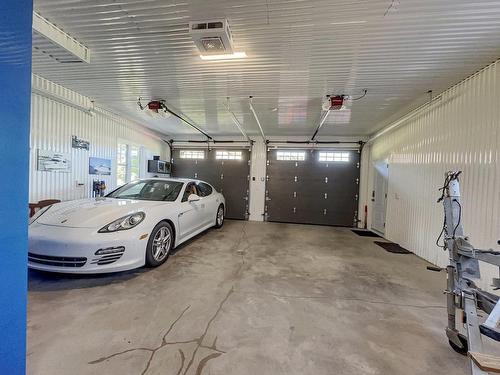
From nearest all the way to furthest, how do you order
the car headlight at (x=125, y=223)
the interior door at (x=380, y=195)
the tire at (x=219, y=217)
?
the car headlight at (x=125, y=223)
the tire at (x=219, y=217)
the interior door at (x=380, y=195)

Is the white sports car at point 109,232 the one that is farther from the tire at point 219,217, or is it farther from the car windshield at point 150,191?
the tire at point 219,217

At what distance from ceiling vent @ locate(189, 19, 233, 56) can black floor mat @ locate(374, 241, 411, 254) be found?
4836 mm

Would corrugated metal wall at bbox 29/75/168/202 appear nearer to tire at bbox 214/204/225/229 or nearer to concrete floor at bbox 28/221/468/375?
concrete floor at bbox 28/221/468/375

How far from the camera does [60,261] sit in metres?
2.61

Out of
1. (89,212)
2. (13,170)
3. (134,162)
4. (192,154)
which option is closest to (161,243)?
(89,212)

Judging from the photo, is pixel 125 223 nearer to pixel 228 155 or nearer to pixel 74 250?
pixel 74 250

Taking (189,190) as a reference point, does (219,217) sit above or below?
below

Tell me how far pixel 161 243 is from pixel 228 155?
533 cm

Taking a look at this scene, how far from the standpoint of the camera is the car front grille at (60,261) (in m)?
2.60

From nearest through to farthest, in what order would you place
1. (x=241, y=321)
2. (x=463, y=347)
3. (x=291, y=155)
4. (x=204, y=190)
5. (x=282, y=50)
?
(x=463, y=347)
(x=241, y=321)
(x=282, y=50)
(x=204, y=190)
(x=291, y=155)

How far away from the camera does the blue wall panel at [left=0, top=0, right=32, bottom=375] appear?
1.04m

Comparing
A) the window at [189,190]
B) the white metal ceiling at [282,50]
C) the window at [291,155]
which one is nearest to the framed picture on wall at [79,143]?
the white metal ceiling at [282,50]

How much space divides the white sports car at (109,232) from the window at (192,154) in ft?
14.8

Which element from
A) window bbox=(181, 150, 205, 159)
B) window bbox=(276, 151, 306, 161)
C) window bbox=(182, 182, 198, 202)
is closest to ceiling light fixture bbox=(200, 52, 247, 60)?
window bbox=(182, 182, 198, 202)
